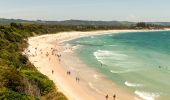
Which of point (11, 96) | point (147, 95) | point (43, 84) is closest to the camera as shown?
point (11, 96)

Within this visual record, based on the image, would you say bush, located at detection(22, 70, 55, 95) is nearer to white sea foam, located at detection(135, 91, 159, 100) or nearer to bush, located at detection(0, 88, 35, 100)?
bush, located at detection(0, 88, 35, 100)

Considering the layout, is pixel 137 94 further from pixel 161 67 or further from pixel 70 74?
pixel 161 67

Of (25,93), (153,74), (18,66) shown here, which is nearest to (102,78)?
(153,74)

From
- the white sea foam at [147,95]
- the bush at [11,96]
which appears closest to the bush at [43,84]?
the bush at [11,96]

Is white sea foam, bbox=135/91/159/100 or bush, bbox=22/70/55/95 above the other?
bush, bbox=22/70/55/95

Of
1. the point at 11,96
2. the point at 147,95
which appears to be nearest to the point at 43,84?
the point at 11,96

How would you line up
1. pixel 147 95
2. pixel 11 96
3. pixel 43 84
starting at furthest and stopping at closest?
pixel 147 95, pixel 43 84, pixel 11 96

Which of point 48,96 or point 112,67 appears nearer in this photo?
point 48,96

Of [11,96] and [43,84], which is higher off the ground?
[11,96]

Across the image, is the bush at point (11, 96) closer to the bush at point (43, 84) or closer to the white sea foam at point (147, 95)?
the bush at point (43, 84)

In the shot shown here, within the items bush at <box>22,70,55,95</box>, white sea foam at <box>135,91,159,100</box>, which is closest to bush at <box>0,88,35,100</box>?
bush at <box>22,70,55,95</box>

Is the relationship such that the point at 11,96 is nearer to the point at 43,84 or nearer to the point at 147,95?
the point at 43,84
